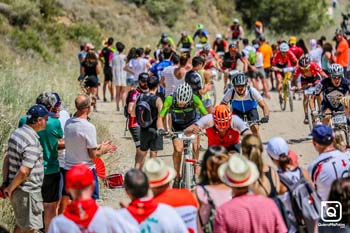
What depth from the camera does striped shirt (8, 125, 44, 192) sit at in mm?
7359

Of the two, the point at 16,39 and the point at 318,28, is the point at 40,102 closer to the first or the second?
the point at 16,39

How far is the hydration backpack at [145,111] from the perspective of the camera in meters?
11.0

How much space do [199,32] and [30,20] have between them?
7450mm

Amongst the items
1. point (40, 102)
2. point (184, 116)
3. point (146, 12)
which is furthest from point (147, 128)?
point (146, 12)

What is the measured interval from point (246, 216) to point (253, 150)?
3.14 ft

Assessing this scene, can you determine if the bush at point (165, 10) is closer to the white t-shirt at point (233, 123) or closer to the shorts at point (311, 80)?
the shorts at point (311, 80)

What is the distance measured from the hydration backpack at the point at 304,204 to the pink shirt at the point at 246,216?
0.65 m

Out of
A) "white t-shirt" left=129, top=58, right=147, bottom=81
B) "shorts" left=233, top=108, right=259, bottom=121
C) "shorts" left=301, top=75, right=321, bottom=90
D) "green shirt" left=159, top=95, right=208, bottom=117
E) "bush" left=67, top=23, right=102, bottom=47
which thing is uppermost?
"bush" left=67, top=23, right=102, bottom=47

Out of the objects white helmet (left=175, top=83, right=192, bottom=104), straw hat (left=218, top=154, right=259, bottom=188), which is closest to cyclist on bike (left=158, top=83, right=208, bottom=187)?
white helmet (left=175, top=83, right=192, bottom=104)

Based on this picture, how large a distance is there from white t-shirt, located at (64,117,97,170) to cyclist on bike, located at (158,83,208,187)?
2478 mm

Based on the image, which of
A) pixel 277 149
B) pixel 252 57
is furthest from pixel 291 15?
pixel 277 149

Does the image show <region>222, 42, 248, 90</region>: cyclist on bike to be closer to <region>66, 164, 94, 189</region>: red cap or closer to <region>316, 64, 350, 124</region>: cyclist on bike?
<region>316, 64, 350, 124</region>: cyclist on bike

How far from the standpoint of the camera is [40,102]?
852cm

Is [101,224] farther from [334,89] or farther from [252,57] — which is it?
[252,57]
